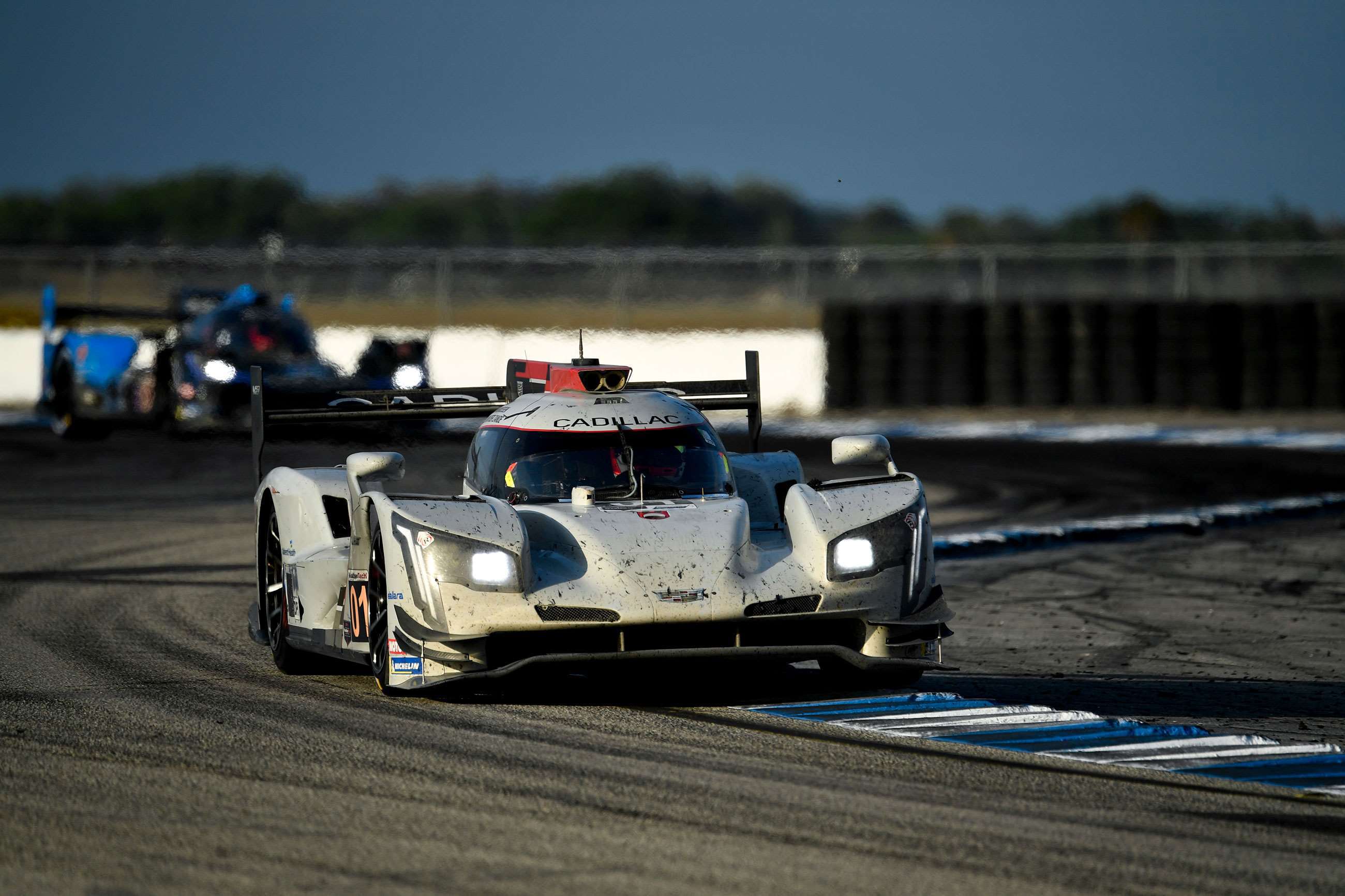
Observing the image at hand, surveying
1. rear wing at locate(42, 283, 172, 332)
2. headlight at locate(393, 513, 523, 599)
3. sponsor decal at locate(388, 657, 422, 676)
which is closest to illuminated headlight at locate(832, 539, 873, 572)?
headlight at locate(393, 513, 523, 599)

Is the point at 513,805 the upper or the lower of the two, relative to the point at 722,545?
lower

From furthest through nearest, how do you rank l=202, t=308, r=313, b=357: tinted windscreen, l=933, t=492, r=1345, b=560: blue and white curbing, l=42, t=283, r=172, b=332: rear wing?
l=42, t=283, r=172, b=332: rear wing, l=202, t=308, r=313, b=357: tinted windscreen, l=933, t=492, r=1345, b=560: blue and white curbing

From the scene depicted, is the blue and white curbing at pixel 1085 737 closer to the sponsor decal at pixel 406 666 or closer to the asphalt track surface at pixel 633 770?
the asphalt track surface at pixel 633 770

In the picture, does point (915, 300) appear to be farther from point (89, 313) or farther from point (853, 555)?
point (853, 555)

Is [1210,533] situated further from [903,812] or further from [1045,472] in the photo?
[903,812]

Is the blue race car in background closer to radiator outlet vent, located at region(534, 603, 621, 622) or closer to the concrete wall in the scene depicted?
the concrete wall

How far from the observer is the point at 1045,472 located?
1855 centimetres

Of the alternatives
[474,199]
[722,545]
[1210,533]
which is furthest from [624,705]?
[474,199]

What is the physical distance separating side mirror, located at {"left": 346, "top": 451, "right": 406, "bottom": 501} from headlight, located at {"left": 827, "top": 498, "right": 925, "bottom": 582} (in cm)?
184

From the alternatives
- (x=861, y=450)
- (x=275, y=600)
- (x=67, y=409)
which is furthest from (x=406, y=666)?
(x=67, y=409)

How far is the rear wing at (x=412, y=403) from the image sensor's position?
905cm

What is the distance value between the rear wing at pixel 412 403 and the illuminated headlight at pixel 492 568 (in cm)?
204

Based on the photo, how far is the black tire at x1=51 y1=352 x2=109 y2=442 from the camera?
2152cm

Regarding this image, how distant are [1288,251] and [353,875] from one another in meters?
24.8
